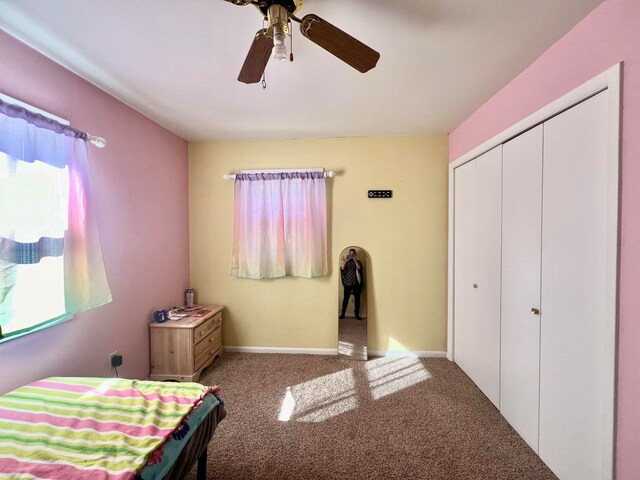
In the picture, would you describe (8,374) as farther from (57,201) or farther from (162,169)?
(162,169)

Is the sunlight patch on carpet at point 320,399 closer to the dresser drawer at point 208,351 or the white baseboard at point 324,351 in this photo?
the white baseboard at point 324,351

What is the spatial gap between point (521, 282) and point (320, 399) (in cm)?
175

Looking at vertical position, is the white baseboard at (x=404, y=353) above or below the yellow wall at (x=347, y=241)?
below

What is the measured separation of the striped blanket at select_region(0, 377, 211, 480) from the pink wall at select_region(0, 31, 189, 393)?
0.31 m

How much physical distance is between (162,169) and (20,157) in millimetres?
1266

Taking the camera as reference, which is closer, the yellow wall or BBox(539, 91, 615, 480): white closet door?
BBox(539, 91, 615, 480): white closet door

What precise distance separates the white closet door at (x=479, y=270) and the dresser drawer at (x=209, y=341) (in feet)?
8.35

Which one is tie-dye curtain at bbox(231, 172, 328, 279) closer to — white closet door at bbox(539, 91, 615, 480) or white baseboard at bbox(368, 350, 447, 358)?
white baseboard at bbox(368, 350, 447, 358)

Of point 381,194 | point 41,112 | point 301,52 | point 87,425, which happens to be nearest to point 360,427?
point 87,425

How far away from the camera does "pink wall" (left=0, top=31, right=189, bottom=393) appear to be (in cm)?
154

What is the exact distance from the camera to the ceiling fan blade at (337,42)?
3.46 ft

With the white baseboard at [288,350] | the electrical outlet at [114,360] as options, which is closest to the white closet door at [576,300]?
the white baseboard at [288,350]

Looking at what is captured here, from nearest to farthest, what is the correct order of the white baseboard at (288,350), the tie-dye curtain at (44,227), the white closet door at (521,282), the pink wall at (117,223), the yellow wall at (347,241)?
the tie-dye curtain at (44,227)
the pink wall at (117,223)
the white closet door at (521,282)
the yellow wall at (347,241)
the white baseboard at (288,350)

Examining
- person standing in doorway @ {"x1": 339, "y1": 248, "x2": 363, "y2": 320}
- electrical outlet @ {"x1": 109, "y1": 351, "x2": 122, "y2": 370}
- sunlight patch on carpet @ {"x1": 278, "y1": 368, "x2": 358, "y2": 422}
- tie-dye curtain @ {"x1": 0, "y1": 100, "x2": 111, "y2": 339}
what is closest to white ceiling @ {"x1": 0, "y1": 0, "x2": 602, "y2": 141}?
tie-dye curtain @ {"x1": 0, "y1": 100, "x2": 111, "y2": 339}
